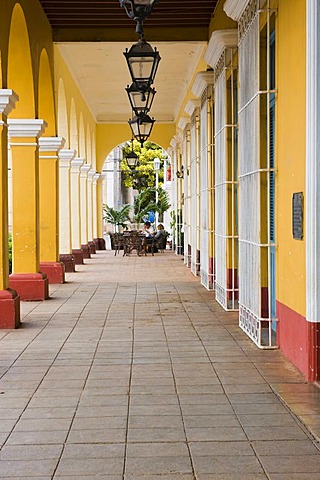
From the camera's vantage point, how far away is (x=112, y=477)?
4.09m

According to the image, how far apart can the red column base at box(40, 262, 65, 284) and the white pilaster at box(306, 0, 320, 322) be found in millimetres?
9171

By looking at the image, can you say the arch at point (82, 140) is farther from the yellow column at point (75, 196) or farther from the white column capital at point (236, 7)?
the white column capital at point (236, 7)

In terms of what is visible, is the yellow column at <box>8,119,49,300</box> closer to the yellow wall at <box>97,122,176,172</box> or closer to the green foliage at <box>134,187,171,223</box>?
the yellow wall at <box>97,122,176,172</box>

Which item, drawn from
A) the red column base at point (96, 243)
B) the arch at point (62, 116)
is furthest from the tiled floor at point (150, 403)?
the red column base at point (96, 243)

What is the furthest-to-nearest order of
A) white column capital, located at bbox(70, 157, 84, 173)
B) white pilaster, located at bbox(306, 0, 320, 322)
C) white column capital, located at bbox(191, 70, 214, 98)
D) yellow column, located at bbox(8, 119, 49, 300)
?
white column capital, located at bbox(70, 157, 84, 173)
white column capital, located at bbox(191, 70, 214, 98)
yellow column, located at bbox(8, 119, 49, 300)
white pilaster, located at bbox(306, 0, 320, 322)

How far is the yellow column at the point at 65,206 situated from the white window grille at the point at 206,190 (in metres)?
3.99

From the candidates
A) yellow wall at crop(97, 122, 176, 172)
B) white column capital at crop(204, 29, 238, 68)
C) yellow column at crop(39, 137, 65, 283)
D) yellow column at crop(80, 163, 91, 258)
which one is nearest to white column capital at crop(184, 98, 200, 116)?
yellow column at crop(39, 137, 65, 283)

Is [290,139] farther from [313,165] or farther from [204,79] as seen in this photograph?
[204,79]

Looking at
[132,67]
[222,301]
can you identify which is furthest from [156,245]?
[132,67]

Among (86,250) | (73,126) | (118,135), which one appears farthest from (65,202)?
(118,135)

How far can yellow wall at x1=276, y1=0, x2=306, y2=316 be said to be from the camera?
21.1 feet

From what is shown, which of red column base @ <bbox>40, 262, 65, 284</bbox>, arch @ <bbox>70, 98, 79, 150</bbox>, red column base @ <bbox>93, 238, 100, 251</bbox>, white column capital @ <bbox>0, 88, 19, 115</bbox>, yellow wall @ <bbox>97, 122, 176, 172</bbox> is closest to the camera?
white column capital @ <bbox>0, 88, 19, 115</bbox>

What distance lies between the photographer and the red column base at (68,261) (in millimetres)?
17734

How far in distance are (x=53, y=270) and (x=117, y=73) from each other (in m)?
6.95
